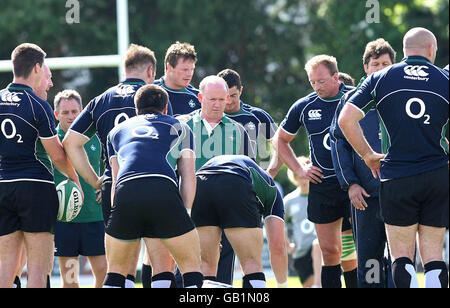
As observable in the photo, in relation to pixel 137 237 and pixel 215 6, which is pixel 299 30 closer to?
pixel 215 6

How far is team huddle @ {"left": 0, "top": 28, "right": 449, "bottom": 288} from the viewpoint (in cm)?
663

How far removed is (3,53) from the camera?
2561 cm

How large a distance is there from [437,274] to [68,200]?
329 centimetres

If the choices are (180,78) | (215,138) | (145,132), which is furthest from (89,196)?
(145,132)

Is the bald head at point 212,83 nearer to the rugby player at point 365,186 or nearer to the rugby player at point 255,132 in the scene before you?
the rugby player at point 255,132

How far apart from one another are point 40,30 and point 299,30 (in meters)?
8.05

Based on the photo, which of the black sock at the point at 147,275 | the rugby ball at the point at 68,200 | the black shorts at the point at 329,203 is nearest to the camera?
the rugby ball at the point at 68,200

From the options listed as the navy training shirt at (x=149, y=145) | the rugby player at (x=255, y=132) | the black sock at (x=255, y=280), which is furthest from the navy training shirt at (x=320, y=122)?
the navy training shirt at (x=149, y=145)

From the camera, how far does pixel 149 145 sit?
663 centimetres

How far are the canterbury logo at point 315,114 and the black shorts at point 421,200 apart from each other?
2031 mm

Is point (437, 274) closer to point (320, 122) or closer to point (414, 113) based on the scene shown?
point (414, 113)

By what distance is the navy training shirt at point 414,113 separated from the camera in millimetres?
6711

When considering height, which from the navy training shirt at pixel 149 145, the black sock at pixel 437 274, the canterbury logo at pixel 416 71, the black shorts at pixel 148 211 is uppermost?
the canterbury logo at pixel 416 71

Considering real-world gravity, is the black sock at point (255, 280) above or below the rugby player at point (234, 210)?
below
